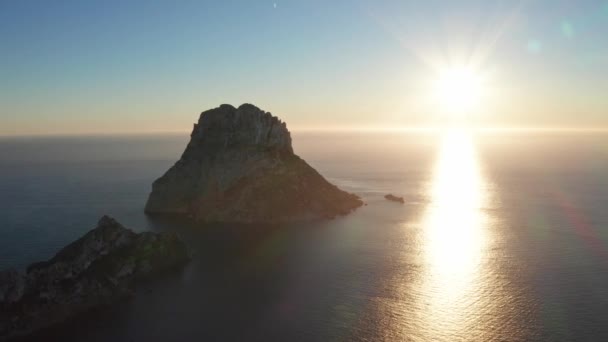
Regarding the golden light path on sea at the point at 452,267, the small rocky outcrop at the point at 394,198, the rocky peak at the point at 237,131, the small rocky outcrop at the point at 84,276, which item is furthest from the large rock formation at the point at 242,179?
the small rocky outcrop at the point at 84,276

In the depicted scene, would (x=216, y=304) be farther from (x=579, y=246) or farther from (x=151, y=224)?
(x=579, y=246)

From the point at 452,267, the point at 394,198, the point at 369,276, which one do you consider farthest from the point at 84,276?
the point at 394,198

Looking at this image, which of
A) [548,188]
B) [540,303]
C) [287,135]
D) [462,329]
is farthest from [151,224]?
[548,188]

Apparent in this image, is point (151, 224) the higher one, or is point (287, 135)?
point (287, 135)

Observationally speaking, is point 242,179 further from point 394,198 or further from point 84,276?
point 394,198

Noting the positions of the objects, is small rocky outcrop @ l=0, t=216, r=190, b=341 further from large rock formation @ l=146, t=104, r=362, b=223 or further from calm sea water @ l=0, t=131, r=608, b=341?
large rock formation @ l=146, t=104, r=362, b=223

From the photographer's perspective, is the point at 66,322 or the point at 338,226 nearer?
the point at 66,322
